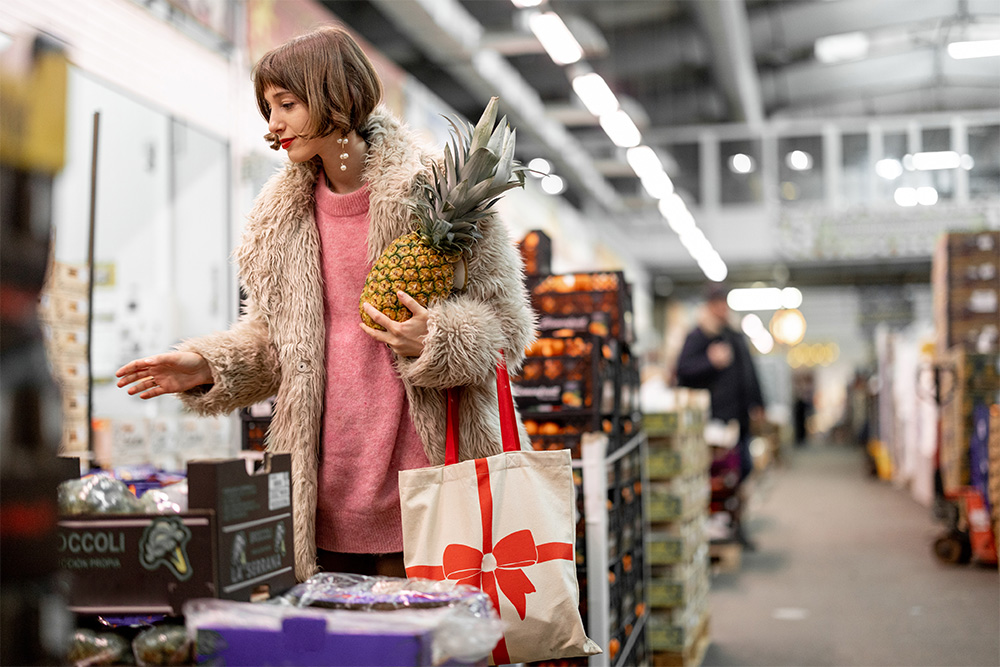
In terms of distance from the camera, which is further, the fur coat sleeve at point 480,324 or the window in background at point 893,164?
the window in background at point 893,164

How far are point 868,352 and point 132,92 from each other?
28683mm

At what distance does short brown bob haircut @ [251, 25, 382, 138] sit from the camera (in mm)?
1708

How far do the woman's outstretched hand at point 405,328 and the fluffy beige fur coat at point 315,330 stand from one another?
3 cm

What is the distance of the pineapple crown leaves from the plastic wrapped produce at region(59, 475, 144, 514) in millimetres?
703

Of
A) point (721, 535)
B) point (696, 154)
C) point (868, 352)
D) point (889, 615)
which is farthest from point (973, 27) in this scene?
point (868, 352)

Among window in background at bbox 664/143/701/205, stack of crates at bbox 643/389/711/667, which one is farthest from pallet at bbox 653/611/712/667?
window in background at bbox 664/143/701/205

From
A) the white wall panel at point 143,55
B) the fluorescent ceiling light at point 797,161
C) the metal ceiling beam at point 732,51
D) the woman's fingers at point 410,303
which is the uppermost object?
the metal ceiling beam at point 732,51

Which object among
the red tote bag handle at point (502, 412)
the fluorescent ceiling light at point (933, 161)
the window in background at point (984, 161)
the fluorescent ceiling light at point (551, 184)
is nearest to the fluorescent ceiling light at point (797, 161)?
the fluorescent ceiling light at point (933, 161)

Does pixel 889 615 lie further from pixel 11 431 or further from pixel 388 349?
pixel 11 431

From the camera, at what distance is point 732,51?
1196cm

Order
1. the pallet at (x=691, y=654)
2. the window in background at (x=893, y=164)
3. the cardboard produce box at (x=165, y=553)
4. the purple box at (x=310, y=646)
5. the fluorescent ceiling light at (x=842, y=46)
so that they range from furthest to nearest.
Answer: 1. the window in background at (x=893, y=164)
2. the fluorescent ceiling light at (x=842, y=46)
3. the pallet at (x=691, y=654)
4. the cardboard produce box at (x=165, y=553)
5. the purple box at (x=310, y=646)

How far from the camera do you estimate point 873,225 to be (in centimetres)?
1602

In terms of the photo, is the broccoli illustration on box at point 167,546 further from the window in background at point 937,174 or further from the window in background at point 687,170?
the window in background at point 937,174

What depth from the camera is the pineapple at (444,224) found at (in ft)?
5.59
